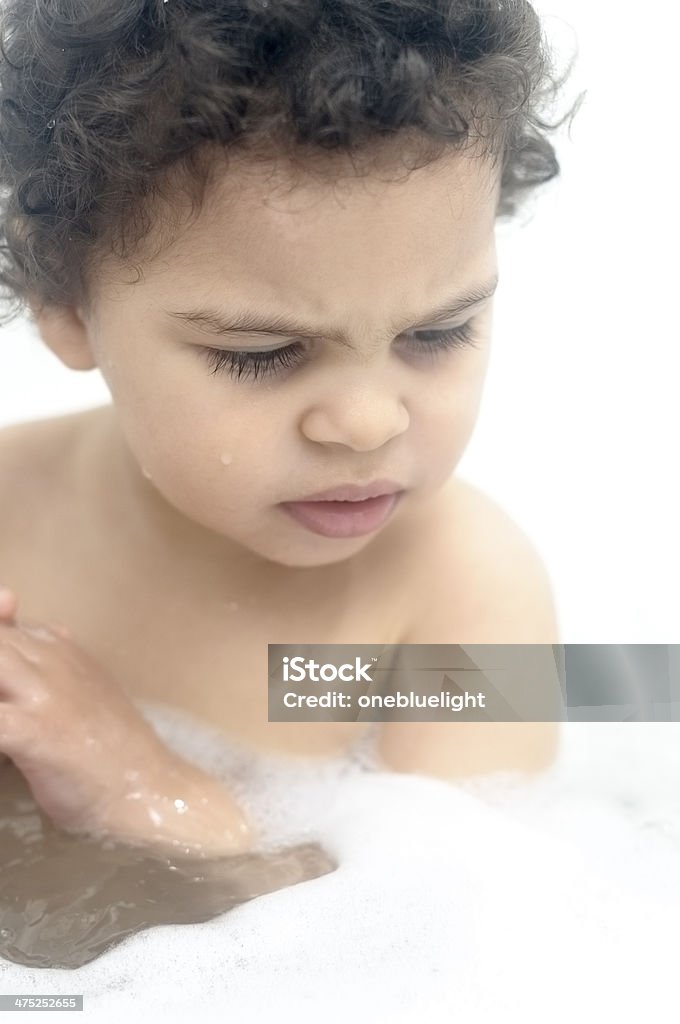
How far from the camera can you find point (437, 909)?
0.74m

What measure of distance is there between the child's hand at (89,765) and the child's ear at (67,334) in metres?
0.18

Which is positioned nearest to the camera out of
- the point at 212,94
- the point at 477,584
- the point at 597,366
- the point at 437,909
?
the point at 212,94

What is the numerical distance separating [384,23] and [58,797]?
51cm

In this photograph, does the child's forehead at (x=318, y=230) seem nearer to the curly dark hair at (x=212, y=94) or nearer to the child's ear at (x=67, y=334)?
the curly dark hair at (x=212, y=94)

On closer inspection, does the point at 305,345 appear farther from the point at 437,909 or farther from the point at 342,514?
the point at 437,909

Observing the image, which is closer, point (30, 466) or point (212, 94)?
point (212, 94)

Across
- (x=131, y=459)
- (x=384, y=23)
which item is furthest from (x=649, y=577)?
(x=384, y=23)

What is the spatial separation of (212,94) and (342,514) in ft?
0.91

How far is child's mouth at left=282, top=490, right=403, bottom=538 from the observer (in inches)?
30.0

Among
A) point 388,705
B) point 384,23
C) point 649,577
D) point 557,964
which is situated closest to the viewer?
point 384,23

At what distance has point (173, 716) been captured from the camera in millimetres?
903

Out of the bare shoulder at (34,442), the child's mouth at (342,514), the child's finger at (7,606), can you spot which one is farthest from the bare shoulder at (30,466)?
the child's mouth at (342,514)

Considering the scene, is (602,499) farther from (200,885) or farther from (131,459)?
(200,885)

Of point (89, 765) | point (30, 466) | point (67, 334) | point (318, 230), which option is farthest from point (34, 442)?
point (318, 230)
